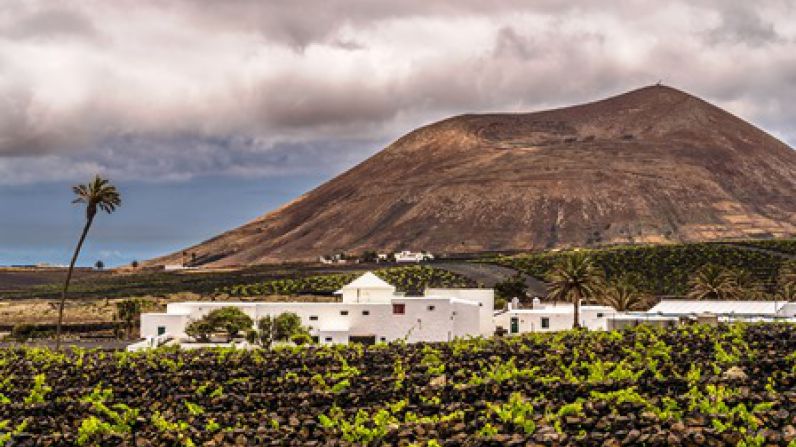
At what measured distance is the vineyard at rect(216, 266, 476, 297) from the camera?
151500mm

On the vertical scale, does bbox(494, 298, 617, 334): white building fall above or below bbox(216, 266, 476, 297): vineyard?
below

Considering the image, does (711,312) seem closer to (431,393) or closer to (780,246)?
(431,393)

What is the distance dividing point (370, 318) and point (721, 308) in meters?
25.8

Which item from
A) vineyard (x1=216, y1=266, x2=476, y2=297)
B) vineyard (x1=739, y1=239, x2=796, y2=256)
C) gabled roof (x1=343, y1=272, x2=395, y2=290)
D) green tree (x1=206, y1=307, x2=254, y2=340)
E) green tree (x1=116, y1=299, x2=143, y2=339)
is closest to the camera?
green tree (x1=206, y1=307, x2=254, y2=340)

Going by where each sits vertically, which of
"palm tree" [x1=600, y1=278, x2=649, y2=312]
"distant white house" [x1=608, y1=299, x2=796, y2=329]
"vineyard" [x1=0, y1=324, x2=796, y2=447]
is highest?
"palm tree" [x1=600, y1=278, x2=649, y2=312]

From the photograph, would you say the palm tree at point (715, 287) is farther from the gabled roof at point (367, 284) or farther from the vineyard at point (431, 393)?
the vineyard at point (431, 393)

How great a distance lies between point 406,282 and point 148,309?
50245 millimetres

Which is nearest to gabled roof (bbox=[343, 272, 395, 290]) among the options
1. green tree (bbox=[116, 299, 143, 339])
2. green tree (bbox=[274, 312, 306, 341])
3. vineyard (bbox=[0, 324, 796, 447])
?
green tree (bbox=[274, 312, 306, 341])

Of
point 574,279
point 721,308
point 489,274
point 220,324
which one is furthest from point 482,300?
Result: point 489,274

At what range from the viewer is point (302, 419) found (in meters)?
24.5

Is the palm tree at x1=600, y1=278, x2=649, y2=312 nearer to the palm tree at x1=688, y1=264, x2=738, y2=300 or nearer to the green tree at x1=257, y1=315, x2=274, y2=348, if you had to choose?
the palm tree at x1=688, y1=264, x2=738, y2=300

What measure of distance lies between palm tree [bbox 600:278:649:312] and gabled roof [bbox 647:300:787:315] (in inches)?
625

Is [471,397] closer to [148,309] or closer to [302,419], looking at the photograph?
[302,419]

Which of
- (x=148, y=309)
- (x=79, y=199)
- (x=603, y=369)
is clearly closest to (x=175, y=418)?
(x=603, y=369)
